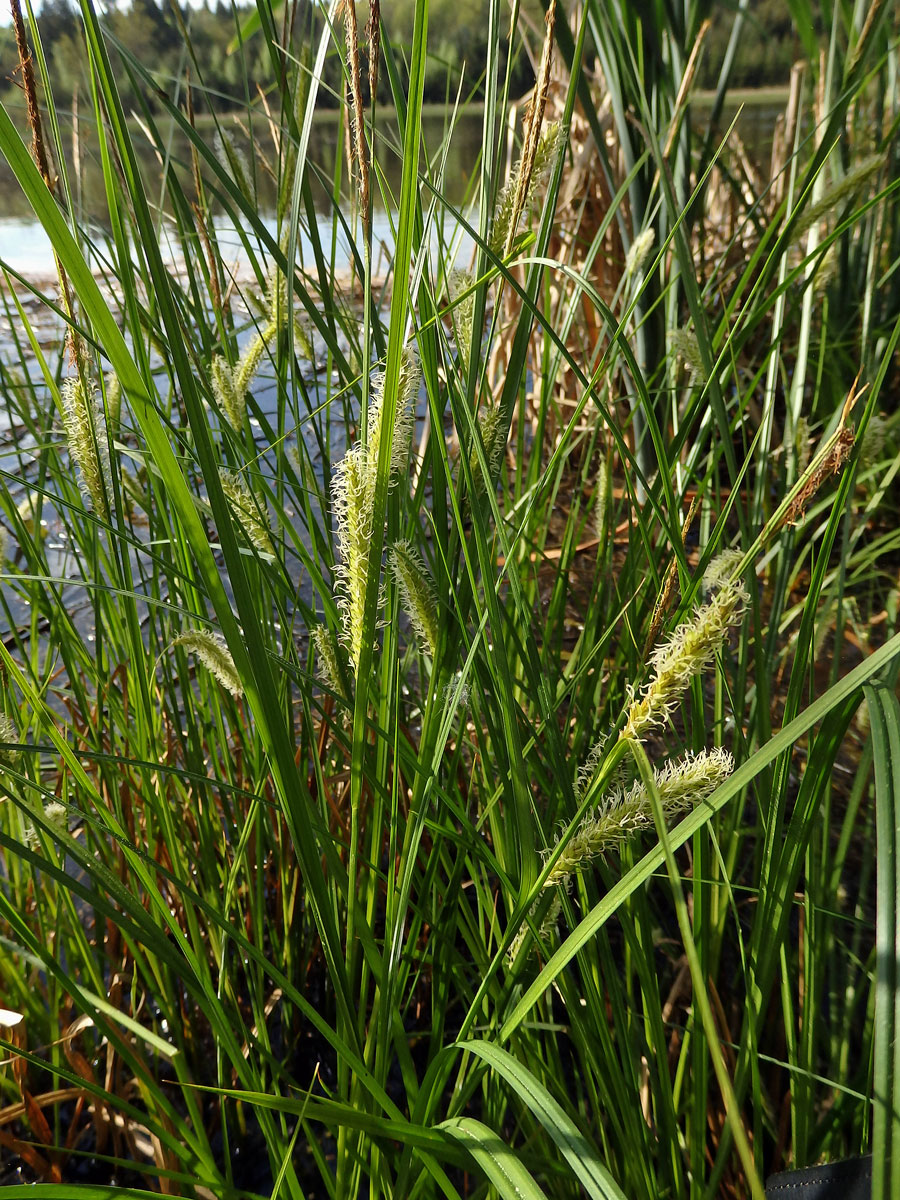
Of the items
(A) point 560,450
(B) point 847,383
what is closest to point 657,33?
(A) point 560,450

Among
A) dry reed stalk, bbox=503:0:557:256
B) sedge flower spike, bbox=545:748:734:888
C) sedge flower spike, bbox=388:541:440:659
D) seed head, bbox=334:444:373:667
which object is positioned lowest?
sedge flower spike, bbox=545:748:734:888

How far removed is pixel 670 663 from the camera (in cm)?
34

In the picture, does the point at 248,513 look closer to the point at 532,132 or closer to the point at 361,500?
the point at 361,500

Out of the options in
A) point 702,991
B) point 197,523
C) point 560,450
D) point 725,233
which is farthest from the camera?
point 725,233

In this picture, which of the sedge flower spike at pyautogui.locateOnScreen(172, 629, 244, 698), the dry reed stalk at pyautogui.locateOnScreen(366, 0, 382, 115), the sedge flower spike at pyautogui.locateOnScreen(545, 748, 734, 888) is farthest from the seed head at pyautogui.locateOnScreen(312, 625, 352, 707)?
the dry reed stalk at pyautogui.locateOnScreen(366, 0, 382, 115)

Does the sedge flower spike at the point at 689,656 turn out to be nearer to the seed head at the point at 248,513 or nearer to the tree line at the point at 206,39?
the seed head at the point at 248,513

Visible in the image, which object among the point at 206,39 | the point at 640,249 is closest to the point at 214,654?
the point at 640,249

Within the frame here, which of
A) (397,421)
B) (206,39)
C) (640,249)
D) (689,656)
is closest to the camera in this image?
(689,656)

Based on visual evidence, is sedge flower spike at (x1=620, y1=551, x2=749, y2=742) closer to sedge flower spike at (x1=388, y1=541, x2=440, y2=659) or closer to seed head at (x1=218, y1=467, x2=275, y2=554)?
sedge flower spike at (x1=388, y1=541, x2=440, y2=659)

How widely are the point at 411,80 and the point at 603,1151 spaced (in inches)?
26.7

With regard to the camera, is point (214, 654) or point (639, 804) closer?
point (639, 804)

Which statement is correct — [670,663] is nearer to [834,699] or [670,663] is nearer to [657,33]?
[834,699]

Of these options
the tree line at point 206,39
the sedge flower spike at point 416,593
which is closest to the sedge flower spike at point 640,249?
the tree line at point 206,39

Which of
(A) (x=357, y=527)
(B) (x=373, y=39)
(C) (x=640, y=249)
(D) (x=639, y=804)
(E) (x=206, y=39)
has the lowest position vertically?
(D) (x=639, y=804)
